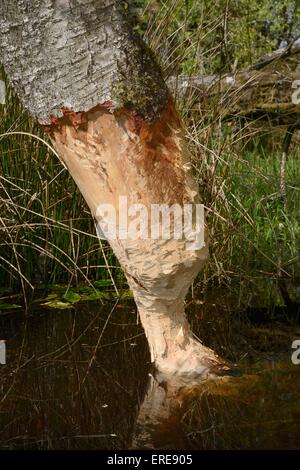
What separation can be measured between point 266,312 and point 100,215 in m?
0.98

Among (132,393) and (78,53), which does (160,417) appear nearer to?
(132,393)

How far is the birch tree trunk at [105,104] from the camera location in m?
1.63

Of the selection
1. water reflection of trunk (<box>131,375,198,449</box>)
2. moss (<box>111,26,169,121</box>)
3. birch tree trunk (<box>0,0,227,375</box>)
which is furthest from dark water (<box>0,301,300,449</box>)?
moss (<box>111,26,169,121</box>)

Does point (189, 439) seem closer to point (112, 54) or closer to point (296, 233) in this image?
point (112, 54)

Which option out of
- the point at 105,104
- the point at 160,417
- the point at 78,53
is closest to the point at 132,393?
the point at 160,417

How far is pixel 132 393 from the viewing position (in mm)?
1802

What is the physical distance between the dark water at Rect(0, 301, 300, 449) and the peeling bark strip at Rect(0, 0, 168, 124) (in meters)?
0.73

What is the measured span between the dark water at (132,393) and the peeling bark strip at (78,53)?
28.6 inches

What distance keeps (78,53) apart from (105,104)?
0.46 ft

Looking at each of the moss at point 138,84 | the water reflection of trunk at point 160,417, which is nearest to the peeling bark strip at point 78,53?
the moss at point 138,84

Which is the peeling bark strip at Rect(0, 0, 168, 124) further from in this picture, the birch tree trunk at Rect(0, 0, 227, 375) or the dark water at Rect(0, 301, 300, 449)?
the dark water at Rect(0, 301, 300, 449)

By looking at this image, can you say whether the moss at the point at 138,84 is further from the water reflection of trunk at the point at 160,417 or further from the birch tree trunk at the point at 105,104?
the water reflection of trunk at the point at 160,417
